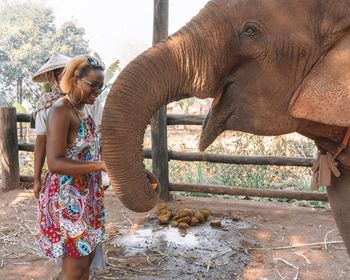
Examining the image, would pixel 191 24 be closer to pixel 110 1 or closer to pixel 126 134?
pixel 126 134

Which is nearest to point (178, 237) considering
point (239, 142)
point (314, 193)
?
point (314, 193)

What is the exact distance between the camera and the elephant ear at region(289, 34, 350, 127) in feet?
4.76

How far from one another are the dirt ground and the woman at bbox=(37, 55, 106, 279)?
116 cm

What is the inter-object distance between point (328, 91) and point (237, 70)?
34 cm

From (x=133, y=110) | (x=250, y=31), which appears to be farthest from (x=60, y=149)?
(x=250, y=31)

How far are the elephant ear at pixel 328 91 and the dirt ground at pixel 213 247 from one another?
2418 millimetres

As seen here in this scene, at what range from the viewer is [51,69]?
128 inches

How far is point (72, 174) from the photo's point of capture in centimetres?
243

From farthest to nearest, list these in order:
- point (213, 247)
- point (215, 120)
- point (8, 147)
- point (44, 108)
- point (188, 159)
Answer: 1. point (8, 147)
2. point (188, 159)
3. point (213, 247)
4. point (44, 108)
5. point (215, 120)

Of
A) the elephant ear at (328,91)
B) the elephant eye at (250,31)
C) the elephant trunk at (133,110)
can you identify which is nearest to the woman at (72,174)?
the elephant trunk at (133,110)

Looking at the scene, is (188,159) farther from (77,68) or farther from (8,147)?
(77,68)

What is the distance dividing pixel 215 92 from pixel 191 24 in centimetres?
26

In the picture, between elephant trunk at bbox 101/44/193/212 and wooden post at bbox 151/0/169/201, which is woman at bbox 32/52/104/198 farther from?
wooden post at bbox 151/0/169/201

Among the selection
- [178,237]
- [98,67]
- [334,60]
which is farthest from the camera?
[178,237]
